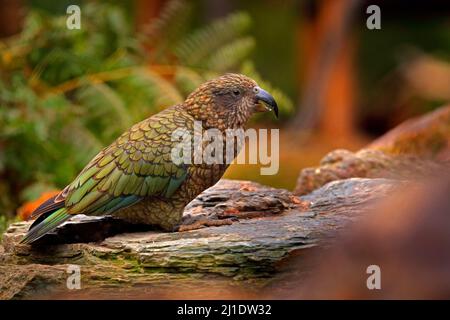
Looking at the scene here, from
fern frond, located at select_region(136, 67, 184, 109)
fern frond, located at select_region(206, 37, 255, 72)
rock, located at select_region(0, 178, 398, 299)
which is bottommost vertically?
rock, located at select_region(0, 178, 398, 299)

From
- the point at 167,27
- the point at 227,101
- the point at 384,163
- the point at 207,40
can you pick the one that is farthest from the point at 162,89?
the point at 227,101

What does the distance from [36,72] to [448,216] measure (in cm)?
656

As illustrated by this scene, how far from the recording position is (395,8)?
56.3 feet

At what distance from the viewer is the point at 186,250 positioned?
480cm

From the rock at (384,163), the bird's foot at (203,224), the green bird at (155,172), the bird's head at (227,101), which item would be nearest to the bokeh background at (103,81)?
the rock at (384,163)

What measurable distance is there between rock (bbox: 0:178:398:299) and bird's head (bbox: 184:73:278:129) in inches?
24.7

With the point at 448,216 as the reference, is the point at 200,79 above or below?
above

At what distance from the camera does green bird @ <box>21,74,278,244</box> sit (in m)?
5.05

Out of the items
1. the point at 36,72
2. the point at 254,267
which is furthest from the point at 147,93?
the point at 254,267

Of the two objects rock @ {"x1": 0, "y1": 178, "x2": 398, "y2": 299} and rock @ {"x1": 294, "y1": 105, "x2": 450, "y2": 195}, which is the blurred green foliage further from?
rock @ {"x1": 0, "y1": 178, "x2": 398, "y2": 299}

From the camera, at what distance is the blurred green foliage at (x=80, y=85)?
850cm

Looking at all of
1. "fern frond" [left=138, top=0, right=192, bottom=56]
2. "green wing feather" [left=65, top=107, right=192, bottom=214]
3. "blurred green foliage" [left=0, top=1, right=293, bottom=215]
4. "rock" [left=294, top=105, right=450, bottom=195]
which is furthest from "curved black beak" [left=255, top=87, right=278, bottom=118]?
"fern frond" [left=138, top=0, right=192, bottom=56]
